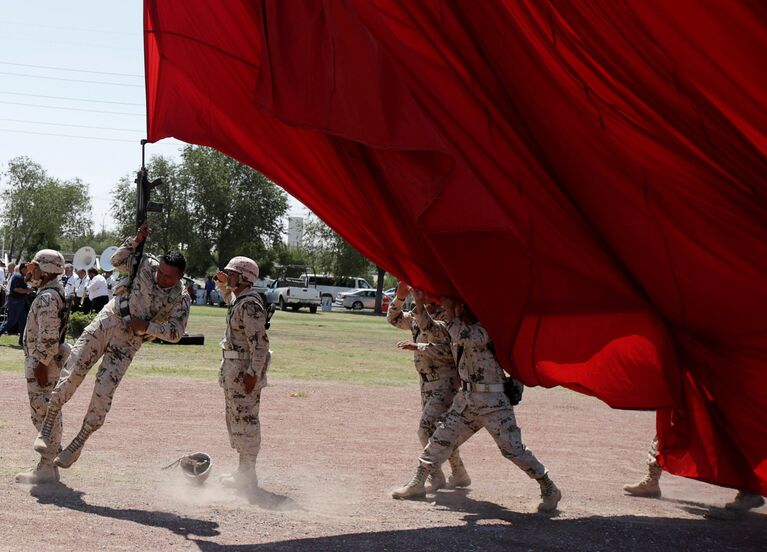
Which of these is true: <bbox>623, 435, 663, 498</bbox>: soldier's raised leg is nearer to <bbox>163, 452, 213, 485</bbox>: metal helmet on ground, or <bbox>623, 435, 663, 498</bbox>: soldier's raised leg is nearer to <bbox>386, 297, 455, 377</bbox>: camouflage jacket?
<bbox>386, 297, 455, 377</bbox>: camouflage jacket

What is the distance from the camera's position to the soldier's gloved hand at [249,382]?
9.27m

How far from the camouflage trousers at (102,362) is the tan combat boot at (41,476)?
50cm

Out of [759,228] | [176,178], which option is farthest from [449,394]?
[176,178]

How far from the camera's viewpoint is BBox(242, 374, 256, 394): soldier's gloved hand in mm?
9266

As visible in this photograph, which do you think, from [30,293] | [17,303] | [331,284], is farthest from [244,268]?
[331,284]

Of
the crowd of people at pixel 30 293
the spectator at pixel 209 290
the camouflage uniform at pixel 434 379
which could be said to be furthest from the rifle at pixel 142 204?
the spectator at pixel 209 290

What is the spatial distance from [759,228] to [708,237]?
390 mm

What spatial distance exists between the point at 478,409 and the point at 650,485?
2411 mm

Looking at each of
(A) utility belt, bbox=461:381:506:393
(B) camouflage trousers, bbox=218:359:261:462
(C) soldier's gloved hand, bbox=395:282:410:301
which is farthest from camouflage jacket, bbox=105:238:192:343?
(A) utility belt, bbox=461:381:506:393

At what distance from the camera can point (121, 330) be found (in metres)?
9.31

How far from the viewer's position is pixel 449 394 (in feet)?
33.2

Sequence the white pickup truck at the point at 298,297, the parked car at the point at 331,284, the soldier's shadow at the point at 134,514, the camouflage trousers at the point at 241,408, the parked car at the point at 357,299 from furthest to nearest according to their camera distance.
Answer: the parked car at the point at 357,299 < the parked car at the point at 331,284 < the white pickup truck at the point at 298,297 < the camouflage trousers at the point at 241,408 < the soldier's shadow at the point at 134,514

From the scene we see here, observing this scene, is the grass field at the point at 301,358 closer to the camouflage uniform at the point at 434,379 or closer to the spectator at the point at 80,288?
the spectator at the point at 80,288

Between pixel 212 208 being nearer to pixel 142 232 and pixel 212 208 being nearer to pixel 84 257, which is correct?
pixel 84 257
